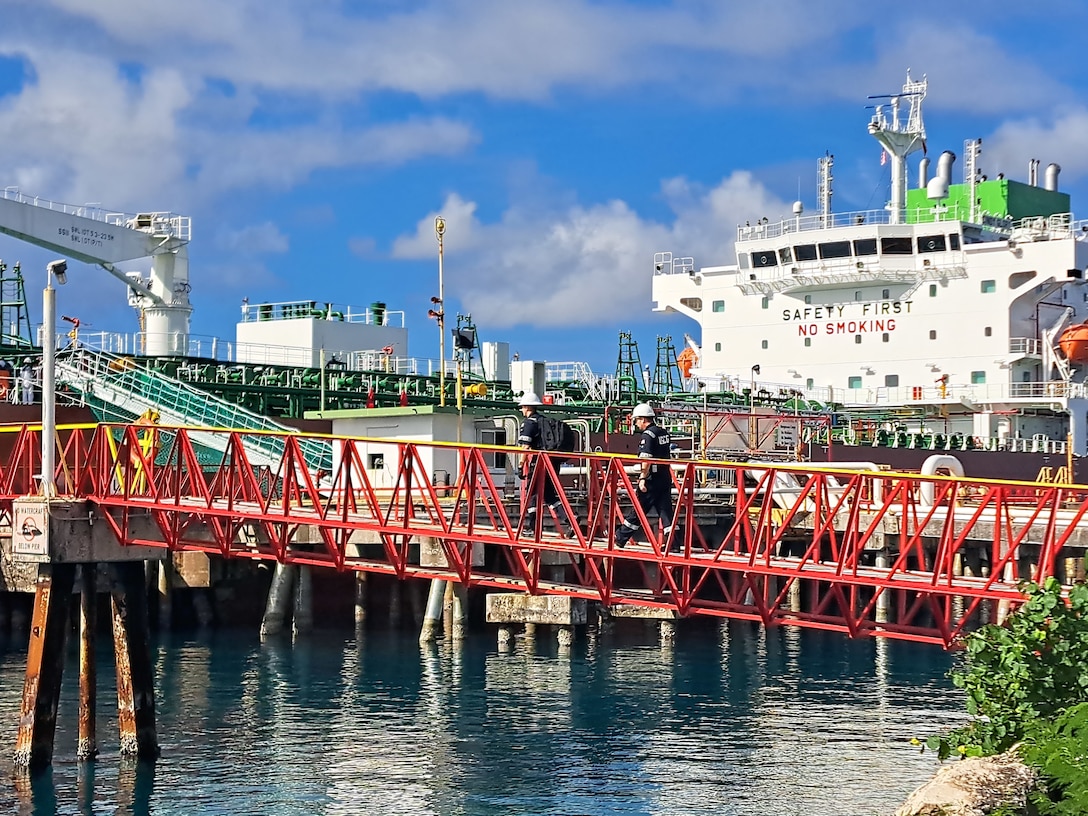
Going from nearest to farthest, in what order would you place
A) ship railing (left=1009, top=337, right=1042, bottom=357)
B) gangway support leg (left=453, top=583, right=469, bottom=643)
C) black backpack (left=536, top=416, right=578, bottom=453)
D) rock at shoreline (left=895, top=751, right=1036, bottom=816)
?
rock at shoreline (left=895, top=751, right=1036, bottom=816)
black backpack (left=536, top=416, right=578, bottom=453)
gangway support leg (left=453, top=583, right=469, bottom=643)
ship railing (left=1009, top=337, right=1042, bottom=357)

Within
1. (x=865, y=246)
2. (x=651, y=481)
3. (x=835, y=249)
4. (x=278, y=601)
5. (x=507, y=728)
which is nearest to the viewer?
(x=651, y=481)

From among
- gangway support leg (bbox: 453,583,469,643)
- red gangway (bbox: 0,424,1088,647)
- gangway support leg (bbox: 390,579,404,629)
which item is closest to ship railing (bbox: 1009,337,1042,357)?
red gangway (bbox: 0,424,1088,647)

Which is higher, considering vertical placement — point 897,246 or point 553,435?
point 897,246

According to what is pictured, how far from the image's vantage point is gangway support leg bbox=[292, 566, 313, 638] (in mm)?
43312

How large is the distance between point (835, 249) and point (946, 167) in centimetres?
931

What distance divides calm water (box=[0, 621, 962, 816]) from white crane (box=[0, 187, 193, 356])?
19.0m

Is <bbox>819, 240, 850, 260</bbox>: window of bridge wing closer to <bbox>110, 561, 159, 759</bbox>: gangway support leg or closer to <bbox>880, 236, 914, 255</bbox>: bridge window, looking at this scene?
<bbox>880, 236, 914, 255</bbox>: bridge window

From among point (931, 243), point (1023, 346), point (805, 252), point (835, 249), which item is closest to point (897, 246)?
point (931, 243)

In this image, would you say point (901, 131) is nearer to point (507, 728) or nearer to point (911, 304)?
point (911, 304)

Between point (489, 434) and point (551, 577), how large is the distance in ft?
19.8

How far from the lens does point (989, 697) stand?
1773 centimetres

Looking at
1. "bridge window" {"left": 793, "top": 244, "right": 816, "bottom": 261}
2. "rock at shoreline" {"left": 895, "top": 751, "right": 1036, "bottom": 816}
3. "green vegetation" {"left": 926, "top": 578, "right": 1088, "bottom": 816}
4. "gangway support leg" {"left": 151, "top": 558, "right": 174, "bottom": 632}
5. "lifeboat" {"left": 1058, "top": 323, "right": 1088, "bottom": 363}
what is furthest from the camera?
"bridge window" {"left": 793, "top": 244, "right": 816, "bottom": 261}

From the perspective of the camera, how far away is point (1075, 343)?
2675 inches

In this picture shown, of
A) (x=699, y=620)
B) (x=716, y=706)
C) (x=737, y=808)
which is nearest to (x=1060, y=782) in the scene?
(x=737, y=808)
